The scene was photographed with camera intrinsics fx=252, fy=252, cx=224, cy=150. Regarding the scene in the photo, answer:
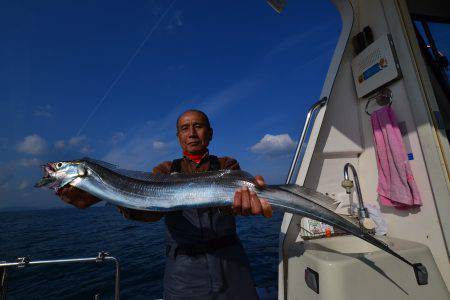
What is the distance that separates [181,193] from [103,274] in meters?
11.6

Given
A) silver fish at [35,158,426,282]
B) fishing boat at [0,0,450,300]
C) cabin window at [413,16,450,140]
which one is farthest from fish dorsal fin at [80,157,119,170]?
cabin window at [413,16,450,140]

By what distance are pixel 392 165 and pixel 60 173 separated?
4.41 metres

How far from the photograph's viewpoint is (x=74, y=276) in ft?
38.2

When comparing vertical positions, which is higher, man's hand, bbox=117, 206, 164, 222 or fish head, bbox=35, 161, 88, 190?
fish head, bbox=35, 161, 88, 190

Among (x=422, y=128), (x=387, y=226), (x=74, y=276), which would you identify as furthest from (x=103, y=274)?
(x=422, y=128)

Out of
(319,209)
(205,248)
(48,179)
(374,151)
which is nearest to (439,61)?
(374,151)

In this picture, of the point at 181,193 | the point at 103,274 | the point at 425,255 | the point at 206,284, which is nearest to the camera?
the point at 181,193

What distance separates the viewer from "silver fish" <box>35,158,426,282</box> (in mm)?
2473

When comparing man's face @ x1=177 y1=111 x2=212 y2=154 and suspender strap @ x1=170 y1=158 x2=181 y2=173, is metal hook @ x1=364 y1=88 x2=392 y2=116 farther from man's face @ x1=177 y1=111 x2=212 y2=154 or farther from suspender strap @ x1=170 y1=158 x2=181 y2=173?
suspender strap @ x1=170 y1=158 x2=181 y2=173

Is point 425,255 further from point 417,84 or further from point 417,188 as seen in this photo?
point 417,84

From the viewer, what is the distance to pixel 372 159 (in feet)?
14.5

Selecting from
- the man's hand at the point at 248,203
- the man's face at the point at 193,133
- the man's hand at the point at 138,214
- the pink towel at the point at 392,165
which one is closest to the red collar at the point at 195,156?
the man's face at the point at 193,133

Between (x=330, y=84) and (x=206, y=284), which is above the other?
(x=330, y=84)

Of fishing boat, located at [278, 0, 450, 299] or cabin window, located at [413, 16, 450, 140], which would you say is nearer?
fishing boat, located at [278, 0, 450, 299]
